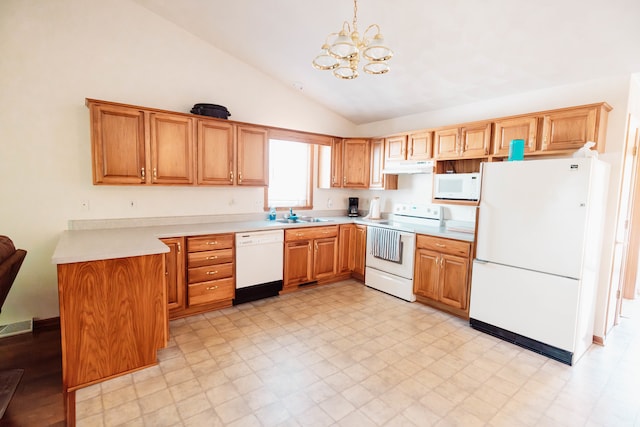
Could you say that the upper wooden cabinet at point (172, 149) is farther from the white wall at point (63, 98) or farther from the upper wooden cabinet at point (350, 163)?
the upper wooden cabinet at point (350, 163)

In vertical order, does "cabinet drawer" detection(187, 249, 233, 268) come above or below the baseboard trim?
above

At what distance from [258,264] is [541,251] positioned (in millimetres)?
2962

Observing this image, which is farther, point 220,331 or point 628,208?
point 628,208

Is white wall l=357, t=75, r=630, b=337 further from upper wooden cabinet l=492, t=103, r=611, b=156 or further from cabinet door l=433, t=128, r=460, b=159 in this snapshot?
cabinet door l=433, t=128, r=460, b=159

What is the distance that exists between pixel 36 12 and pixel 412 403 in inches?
181

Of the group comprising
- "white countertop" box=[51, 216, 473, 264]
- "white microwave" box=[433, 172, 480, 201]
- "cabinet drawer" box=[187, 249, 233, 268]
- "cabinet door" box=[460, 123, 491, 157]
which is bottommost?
"cabinet drawer" box=[187, 249, 233, 268]

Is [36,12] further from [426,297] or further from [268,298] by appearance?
[426,297]

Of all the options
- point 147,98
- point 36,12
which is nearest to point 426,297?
point 147,98

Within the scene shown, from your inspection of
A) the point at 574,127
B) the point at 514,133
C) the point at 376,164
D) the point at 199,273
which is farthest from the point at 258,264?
the point at 574,127

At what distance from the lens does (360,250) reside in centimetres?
459

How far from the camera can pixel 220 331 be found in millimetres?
3045

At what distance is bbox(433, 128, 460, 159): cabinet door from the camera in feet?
12.2

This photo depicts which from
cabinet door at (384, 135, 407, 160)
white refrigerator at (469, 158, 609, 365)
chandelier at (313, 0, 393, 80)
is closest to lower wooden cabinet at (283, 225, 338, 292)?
cabinet door at (384, 135, 407, 160)

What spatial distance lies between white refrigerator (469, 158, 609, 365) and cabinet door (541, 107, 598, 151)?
13.3 inches
